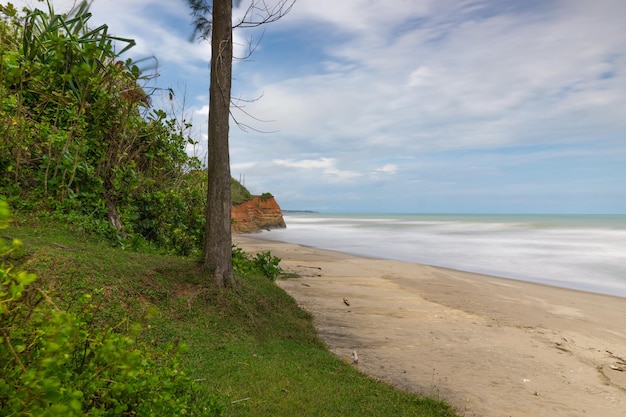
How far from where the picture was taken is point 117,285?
17.3ft

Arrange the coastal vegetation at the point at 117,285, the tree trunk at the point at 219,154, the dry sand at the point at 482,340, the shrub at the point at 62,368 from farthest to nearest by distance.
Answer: the tree trunk at the point at 219,154 < the dry sand at the point at 482,340 < the coastal vegetation at the point at 117,285 < the shrub at the point at 62,368

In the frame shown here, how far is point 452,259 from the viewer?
819 inches

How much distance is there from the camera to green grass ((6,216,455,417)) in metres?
4.12

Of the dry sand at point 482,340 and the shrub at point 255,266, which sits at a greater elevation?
the shrub at point 255,266

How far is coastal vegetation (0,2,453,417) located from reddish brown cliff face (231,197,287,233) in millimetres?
21409

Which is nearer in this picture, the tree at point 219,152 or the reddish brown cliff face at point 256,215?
the tree at point 219,152

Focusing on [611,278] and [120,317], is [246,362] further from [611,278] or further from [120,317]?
[611,278]

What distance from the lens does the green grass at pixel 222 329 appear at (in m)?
4.12

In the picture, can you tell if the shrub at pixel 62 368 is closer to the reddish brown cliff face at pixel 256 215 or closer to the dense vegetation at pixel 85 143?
the dense vegetation at pixel 85 143

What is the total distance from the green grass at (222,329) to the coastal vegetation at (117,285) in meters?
0.02

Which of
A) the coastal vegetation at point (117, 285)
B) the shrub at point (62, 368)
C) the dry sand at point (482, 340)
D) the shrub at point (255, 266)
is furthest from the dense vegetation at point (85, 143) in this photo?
the shrub at point (62, 368)

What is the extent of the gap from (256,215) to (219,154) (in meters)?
29.9

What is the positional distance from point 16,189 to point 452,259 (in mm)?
18539

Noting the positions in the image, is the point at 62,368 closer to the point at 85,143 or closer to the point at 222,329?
the point at 222,329
